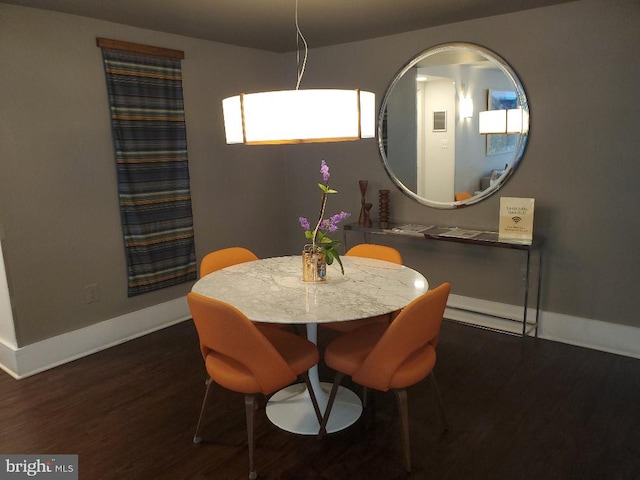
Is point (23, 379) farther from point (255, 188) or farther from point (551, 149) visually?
point (551, 149)

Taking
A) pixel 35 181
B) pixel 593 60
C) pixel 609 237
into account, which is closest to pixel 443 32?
pixel 593 60

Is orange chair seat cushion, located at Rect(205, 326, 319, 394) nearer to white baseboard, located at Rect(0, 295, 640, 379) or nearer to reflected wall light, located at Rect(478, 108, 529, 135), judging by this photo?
white baseboard, located at Rect(0, 295, 640, 379)

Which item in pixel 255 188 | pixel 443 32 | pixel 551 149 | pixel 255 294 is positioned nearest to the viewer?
pixel 255 294

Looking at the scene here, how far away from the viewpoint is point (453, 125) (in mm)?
3607

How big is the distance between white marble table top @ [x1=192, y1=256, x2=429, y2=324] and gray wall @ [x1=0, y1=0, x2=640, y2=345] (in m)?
1.24

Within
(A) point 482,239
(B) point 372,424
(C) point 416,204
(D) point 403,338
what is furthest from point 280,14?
(B) point 372,424

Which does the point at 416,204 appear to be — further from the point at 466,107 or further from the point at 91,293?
the point at 91,293

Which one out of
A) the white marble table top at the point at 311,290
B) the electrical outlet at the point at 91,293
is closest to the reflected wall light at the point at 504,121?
the white marble table top at the point at 311,290

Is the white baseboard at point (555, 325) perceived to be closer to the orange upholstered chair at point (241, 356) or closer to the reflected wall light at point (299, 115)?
the orange upholstered chair at point (241, 356)

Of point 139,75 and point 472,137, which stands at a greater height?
point 139,75

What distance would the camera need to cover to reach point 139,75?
3.33 meters

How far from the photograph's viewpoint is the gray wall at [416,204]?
2846mm

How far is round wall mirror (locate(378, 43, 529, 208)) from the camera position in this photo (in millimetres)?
3301

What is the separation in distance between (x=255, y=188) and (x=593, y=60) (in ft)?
8.99
